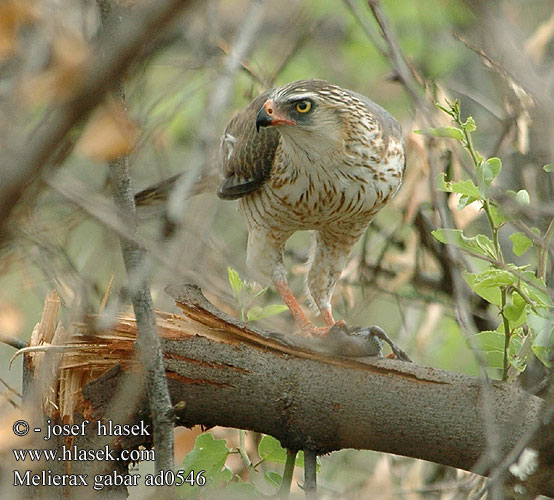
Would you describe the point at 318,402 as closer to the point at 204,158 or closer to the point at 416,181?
the point at 204,158

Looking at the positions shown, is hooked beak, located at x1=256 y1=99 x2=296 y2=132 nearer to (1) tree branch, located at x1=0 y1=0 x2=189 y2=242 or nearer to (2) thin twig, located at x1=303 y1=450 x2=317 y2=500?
(2) thin twig, located at x1=303 y1=450 x2=317 y2=500

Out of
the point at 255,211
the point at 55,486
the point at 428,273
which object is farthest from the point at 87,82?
the point at 428,273

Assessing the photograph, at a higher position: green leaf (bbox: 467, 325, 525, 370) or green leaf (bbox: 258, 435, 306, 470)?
green leaf (bbox: 467, 325, 525, 370)

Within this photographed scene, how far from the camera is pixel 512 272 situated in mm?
2350

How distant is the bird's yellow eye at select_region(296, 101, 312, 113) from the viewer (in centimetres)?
373

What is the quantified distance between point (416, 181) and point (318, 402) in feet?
6.99

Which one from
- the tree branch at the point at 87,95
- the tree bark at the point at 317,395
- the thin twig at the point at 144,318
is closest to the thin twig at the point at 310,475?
the tree bark at the point at 317,395

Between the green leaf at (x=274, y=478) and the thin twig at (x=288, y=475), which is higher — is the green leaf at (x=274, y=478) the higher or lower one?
the lower one

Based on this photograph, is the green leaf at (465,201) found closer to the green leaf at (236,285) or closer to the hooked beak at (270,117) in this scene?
the green leaf at (236,285)

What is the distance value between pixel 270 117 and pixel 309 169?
35cm

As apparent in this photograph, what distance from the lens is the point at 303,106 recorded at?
12.3 ft

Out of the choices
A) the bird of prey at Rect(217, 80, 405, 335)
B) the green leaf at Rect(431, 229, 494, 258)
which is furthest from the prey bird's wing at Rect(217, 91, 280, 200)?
the green leaf at Rect(431, 229, 494, 258)

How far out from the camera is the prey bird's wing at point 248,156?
4.00 metres

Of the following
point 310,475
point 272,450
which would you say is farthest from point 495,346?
point 272,450
